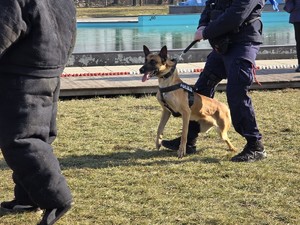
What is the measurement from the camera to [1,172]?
4930 millimetres

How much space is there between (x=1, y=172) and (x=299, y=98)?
15.4 feet

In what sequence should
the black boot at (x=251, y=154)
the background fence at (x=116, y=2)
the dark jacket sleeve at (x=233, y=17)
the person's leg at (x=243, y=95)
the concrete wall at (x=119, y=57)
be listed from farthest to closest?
the background fence at (x=116, y=2) → the concrete wall at (x=119, y=57) → the black boot at (x=251, y=154) → the person's leg at (x=243, y=95) → the dark jacket sleeve at (x=233, y=17)

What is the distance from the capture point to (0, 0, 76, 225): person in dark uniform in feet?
10.6

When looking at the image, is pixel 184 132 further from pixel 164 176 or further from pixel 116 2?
pixel 116 2

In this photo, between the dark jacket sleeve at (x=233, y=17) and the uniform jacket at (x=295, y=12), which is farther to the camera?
the uniform jacket at (x=295, y=12)

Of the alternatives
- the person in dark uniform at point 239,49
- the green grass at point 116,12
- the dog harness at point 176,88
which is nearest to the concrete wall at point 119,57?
the dog harness at point 176,88

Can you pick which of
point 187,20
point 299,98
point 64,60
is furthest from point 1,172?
point 187,20

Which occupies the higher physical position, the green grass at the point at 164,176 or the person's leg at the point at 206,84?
the person's leg at the point at 206,84

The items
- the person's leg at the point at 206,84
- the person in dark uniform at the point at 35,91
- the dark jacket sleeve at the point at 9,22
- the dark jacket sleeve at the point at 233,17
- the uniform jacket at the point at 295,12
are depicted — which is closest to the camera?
the dark jacket sleeve at the point at 9,22

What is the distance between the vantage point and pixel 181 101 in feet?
17.9

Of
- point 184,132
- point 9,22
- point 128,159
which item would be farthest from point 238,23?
point 9,22

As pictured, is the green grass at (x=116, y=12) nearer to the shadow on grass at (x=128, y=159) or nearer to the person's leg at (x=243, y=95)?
the shadow on grass at (x=128, y=159)

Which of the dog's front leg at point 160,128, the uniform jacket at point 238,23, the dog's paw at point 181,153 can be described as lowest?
the dog's paw at point 181,153

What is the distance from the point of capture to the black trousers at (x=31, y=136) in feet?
10.9
